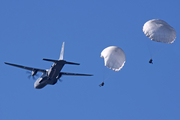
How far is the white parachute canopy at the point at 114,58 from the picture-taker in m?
66.1

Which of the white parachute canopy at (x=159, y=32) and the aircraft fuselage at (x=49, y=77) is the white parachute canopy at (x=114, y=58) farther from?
the aircraft fuselage at (x=49, y=77)

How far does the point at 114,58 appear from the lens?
6612 centimetres

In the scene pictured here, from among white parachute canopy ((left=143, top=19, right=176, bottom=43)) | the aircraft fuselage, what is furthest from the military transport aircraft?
white parachute canopy ((left=143, top=19, right=176, bottom=43))

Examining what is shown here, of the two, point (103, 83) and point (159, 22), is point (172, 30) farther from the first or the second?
point (103, 83)

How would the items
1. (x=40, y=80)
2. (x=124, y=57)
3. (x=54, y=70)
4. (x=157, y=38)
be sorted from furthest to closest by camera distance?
1. (x=40, y=80)
2. (x=54, y=70)
3. (x=124, y=57)
4. (x=157, y=38)

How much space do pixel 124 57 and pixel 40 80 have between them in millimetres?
22518

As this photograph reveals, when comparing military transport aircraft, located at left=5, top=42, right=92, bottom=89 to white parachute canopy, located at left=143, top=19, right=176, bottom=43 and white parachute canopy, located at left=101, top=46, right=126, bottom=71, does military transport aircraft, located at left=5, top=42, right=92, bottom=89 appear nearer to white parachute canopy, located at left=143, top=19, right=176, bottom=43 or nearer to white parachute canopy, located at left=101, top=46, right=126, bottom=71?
white parachute canopy, located at left=101, top=46, right=126, bottom=71

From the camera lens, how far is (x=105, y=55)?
6750 centimetres

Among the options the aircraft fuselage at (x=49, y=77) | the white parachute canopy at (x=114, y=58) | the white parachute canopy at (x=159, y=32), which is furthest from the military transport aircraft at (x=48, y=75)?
the white parachute canopy at (x=159, y=32)

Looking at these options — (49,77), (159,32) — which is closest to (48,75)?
(49,77)

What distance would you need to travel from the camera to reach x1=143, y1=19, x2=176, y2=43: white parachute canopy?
63.5m

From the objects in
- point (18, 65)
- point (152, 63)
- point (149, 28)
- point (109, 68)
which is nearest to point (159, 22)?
point (149, 28)

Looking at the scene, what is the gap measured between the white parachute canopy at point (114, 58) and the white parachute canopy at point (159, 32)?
6149 millimetres

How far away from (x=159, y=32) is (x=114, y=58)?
9.30 m
